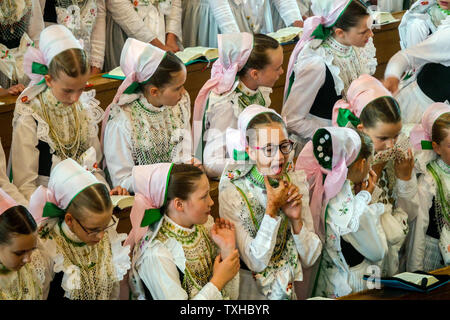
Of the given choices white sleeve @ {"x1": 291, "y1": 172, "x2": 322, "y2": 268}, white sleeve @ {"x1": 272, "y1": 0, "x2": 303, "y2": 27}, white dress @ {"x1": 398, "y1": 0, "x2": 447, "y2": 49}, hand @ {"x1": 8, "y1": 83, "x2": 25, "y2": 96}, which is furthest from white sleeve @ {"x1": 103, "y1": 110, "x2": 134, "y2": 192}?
white sleeve @ {"x1": 272, "y1": 0, "x2": 303, "y2": 27}

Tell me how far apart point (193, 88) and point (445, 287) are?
76.1 inches

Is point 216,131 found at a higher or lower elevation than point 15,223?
lower

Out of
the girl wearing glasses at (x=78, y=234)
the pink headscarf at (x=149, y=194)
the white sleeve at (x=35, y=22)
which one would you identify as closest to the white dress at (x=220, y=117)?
the pink headscarf at (x=149, y=194)

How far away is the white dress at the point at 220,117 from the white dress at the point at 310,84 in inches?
11.4

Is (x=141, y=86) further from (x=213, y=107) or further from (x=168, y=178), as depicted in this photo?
(x=168, y=178)

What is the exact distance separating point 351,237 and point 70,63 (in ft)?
4.30

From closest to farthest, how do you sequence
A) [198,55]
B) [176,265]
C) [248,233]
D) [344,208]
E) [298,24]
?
[176,265], [248,233], [344,208], [198,55], [298,24]

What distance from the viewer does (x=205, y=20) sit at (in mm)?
5031

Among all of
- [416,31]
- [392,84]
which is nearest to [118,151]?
[392,84]

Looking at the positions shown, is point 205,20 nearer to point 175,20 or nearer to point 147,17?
point 175,20

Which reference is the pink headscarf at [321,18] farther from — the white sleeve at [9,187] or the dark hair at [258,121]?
the white sleeve at [9,187]

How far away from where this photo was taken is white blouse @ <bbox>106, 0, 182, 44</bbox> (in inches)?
177

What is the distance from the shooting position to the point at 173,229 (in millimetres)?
→ 2736
